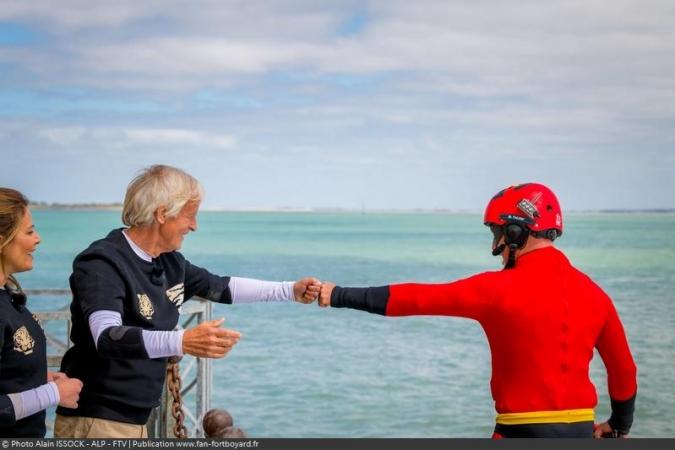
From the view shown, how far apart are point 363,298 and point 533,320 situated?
749 mm

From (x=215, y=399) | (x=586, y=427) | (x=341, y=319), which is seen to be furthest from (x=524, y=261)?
(x=341, y=319)

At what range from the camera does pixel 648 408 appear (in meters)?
31.3

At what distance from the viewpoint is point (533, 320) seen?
4.09m

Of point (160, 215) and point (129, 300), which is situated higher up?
point (160, 215)

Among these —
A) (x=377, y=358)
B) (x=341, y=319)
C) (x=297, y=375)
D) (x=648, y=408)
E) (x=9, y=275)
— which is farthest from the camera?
(x=341, y=319)

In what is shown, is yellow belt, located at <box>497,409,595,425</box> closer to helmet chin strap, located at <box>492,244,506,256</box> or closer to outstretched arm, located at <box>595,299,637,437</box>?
outstretched arm, located at <box>595,299,637,437</box>

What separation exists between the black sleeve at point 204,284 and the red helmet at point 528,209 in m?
1.27

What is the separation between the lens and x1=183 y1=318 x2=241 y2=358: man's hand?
12.5ft

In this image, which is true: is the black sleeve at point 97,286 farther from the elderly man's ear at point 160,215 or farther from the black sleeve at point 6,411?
the black sleeve at point 6,411

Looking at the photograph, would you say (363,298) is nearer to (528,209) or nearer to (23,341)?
(528,209)

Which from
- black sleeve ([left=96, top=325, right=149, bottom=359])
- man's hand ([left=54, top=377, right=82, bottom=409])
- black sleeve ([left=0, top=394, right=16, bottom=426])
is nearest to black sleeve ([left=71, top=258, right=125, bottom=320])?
black sleeve ([left=96, top=325, right=149, bottom=359])

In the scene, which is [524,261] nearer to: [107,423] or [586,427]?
[586,427]

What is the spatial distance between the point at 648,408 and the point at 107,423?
2934 centimetres

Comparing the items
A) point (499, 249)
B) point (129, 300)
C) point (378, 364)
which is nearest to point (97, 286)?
point (129, 300)
